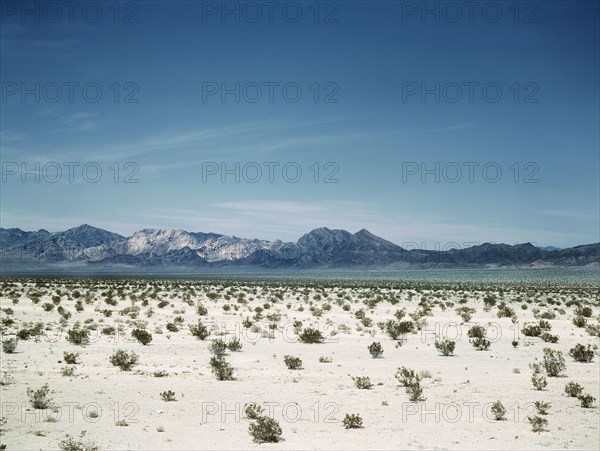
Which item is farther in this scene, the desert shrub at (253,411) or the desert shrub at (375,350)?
the desert shrub at (375,350)

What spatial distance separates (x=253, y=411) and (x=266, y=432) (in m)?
1.56

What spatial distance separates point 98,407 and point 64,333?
40.2 ft

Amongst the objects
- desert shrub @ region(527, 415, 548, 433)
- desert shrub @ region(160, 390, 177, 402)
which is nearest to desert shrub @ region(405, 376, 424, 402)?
desert shrub @ region(527, 415, 548, 433)

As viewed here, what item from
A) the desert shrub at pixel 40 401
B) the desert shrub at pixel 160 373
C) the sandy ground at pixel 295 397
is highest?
the desert shrub at pixel 40 401

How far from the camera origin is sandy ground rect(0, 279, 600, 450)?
10.1 m

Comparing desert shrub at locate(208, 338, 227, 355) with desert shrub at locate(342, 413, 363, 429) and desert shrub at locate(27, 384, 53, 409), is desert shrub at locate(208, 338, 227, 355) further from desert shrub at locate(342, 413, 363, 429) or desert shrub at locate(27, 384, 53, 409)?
desert shrub at locate(342, 413, 363, 429)

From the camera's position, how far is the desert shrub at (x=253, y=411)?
36.7 feet

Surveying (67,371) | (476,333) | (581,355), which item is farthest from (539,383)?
(67,371)

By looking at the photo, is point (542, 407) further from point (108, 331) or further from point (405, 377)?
point (108, 331)

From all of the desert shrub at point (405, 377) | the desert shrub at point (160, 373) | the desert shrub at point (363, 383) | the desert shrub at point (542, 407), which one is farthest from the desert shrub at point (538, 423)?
the desert shrub at point (160, 373)

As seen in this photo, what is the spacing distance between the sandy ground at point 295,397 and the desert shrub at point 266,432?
0.46 feet

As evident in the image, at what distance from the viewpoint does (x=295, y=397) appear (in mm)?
13000

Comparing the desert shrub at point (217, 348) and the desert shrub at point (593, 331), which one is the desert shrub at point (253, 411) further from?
the desert shrub at point (593, 331)

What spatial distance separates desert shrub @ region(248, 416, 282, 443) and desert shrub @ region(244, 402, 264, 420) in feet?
3.86
